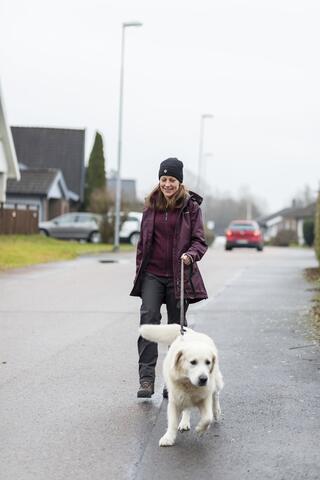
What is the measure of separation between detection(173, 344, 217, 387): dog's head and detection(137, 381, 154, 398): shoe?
124 centimetres

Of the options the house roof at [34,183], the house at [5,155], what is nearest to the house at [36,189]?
the house roof at [34,183]

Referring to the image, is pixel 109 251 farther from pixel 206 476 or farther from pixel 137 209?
pixel 206 476

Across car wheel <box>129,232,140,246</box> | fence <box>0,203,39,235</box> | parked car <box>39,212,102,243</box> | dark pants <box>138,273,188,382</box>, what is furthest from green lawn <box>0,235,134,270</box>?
dark pants <box>138,273,188,382</box>

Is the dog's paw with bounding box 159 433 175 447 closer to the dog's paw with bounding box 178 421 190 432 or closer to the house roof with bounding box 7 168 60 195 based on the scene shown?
the dog's paw with bounding box 178 421 190 432

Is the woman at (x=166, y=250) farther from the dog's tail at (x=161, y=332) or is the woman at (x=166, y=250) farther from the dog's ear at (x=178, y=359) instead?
the dog's ear at (x=178, y=359)

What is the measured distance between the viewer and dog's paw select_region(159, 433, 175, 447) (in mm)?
5410

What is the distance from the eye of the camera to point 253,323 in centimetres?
1186

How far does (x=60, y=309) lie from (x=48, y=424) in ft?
24.2

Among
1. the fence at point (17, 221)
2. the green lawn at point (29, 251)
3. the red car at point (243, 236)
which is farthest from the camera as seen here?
the red car at point (243, 236)

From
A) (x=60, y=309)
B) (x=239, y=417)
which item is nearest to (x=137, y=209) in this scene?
(x=60, y=309)

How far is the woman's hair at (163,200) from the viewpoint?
21.7 ft

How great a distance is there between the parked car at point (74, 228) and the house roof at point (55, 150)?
1473 cm

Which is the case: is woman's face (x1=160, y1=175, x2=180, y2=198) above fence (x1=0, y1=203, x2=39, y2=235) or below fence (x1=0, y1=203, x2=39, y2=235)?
above

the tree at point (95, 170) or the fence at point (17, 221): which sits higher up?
the tree at point (95, 170)
